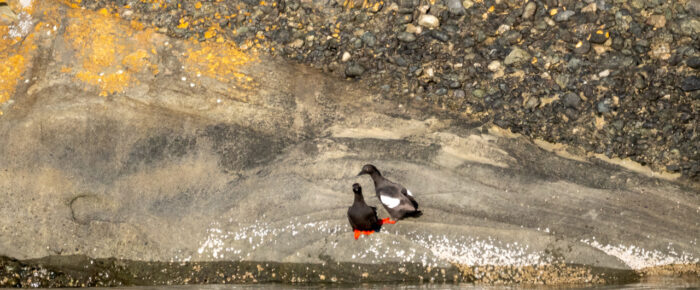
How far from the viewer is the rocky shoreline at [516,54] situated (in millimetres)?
5289

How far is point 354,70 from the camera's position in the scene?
5.77 m

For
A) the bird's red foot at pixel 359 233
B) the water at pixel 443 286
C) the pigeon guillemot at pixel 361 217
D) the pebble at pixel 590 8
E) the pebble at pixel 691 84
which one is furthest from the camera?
the pebble at pixel 590 8

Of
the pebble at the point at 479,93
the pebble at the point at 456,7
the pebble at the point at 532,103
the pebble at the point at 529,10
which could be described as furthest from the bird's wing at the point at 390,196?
the pebble at the point at 529,10

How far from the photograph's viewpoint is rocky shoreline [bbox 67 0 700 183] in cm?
529

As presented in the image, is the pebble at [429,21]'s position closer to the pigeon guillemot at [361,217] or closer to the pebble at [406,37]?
the pebble at [406,37]

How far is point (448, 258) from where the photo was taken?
4.93 m

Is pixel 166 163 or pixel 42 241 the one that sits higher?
pixel 166 163

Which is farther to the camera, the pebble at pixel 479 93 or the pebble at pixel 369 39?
the pebble at pixel 369 39

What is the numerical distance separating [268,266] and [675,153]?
3.28 meters

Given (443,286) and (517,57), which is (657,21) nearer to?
(517,57)

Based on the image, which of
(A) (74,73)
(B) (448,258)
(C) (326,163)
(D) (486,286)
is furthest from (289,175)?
(A) (74,73)

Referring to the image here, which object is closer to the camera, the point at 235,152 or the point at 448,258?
the point at 448,258

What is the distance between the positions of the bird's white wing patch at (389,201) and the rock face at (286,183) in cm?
16

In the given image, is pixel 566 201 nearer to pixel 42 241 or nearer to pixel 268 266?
pixel 268 266
